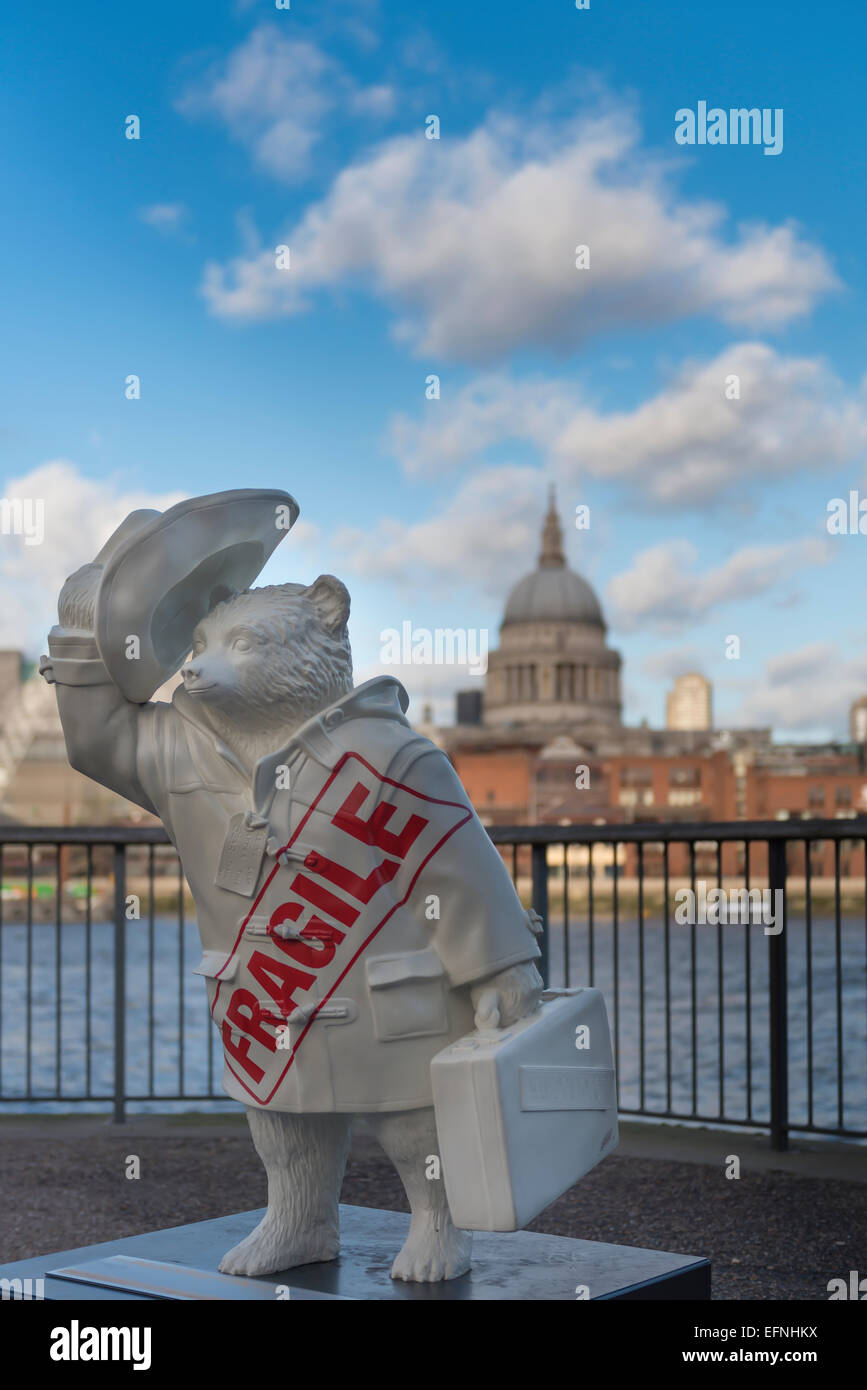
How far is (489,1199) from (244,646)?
1.15 m

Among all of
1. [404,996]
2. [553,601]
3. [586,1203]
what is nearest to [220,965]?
[404,996]

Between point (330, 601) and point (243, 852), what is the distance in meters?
0.54

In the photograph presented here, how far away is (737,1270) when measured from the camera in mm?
3975

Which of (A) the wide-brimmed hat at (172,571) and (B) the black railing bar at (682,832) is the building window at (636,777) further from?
(A) the wide-brimmed hat at (172,571)

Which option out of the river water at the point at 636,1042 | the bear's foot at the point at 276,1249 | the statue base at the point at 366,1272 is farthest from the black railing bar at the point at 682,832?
the bear's foot at the point at 276,1249

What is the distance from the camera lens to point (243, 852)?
2.84 m

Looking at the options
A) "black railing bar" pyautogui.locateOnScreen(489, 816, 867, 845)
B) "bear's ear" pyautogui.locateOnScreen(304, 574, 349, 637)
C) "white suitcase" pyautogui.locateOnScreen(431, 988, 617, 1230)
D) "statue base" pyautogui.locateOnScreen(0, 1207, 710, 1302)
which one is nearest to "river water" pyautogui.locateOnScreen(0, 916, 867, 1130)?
"black railing bar" pyautogui.locateOnScreen(489, 816, 867, 845)

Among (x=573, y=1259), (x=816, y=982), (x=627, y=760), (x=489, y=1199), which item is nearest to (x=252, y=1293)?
(x=489, y=1199)

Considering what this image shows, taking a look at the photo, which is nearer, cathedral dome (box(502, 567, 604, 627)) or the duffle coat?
the duffle coat

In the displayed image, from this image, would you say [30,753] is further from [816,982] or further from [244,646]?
[244,646]

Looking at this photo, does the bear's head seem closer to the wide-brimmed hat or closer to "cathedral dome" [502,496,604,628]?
the wide-brimmed hat

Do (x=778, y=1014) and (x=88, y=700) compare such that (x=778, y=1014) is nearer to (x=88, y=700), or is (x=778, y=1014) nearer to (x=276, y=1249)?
(x=276, y=1249)

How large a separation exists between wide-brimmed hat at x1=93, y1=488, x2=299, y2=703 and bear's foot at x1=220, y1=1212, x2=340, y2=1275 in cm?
113

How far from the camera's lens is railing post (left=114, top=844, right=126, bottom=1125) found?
577 centimetres
